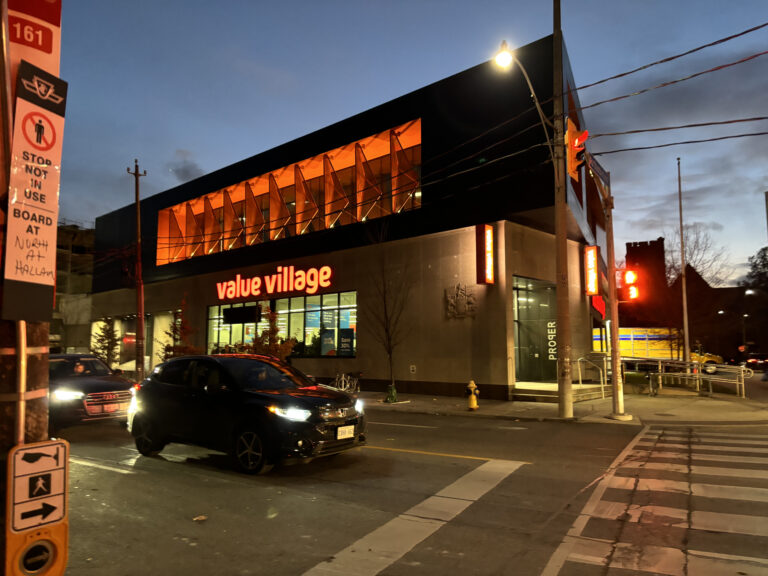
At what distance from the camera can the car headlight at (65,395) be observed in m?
10.8

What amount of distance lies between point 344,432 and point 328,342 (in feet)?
58.1

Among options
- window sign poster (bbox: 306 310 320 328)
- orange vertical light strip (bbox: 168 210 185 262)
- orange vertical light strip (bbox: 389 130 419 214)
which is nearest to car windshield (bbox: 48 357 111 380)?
window sign poster (bbox: 306 310 320 328)

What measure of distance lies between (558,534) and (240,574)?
9.91 feet

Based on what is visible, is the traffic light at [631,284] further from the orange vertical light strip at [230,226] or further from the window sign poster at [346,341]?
the orange vertical light strip at [230,226]

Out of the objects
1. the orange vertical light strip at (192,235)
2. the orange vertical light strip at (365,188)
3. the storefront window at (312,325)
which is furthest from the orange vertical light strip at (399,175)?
the orange vertical light strip at (192,235)

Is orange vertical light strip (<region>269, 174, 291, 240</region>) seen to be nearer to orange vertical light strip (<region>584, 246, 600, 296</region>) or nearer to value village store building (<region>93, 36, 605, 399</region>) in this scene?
value village store building (<region>93, 36, 605, 399</region>)

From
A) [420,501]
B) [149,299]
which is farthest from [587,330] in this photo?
[149,299]

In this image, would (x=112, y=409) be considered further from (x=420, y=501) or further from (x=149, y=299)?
(x=149, y=299)

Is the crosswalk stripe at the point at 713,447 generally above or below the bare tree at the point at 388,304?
below

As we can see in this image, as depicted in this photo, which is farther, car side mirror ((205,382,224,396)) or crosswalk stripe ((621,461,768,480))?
car side mirror ((205,382,224,396))

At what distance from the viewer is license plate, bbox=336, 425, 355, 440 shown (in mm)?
7871

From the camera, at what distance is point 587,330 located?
2498 centimetres

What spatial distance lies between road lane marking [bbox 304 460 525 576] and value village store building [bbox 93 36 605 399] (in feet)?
39.4

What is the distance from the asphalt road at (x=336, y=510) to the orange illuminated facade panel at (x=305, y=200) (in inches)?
572
